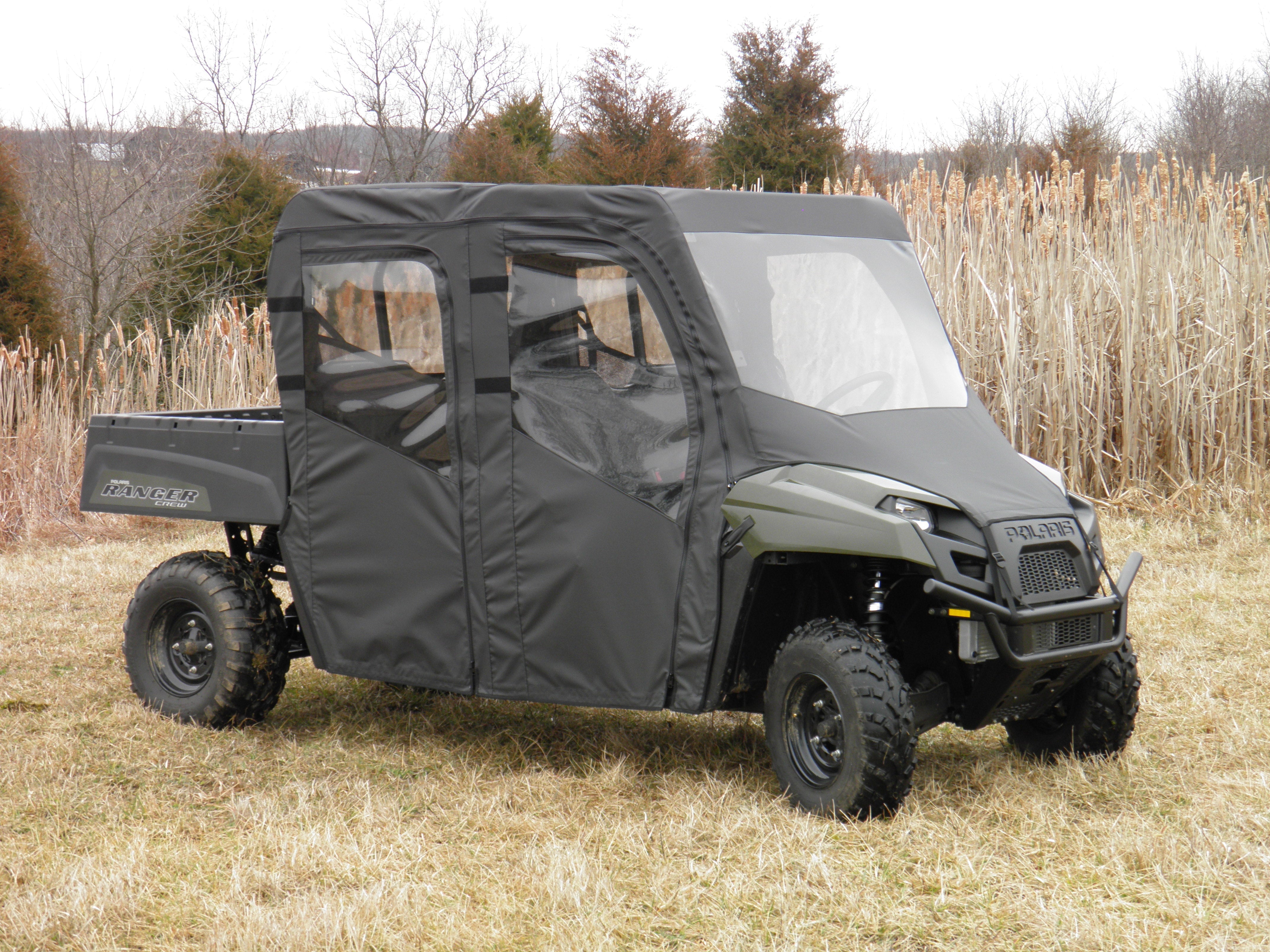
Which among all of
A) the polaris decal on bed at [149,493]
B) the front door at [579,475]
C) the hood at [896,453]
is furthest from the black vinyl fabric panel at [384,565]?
the hood at [896,453]

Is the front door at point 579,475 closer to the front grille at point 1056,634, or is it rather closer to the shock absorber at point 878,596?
the shock absorber at point 878,596

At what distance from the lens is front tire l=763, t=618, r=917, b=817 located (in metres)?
3.44

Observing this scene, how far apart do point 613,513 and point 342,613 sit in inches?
46.8

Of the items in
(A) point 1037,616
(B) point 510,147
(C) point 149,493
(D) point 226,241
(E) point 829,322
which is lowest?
(A) point 1037,616

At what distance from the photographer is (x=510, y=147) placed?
21.1 meters

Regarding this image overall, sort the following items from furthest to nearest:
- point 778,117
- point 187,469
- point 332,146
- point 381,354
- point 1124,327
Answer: point 332,146 → point 778,117 → point 1124,327 → point 187,469 → point 381,354

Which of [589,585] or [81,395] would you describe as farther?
[81,395]

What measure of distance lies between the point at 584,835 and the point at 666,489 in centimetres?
103

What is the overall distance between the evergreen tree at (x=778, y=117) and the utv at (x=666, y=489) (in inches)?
594

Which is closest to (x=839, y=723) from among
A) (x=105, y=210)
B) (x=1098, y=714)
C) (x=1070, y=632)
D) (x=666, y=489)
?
(x=1070, y=632)

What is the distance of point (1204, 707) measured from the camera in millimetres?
4758

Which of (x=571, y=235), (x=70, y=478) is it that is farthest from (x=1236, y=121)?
(x=571, y=235)

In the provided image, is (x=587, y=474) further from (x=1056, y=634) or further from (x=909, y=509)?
(x=1056, y=634)

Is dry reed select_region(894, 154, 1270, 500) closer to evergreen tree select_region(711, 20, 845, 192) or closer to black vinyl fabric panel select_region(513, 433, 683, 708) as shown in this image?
black vinyl fabric panel select_region(513, 433, 683, 708)
